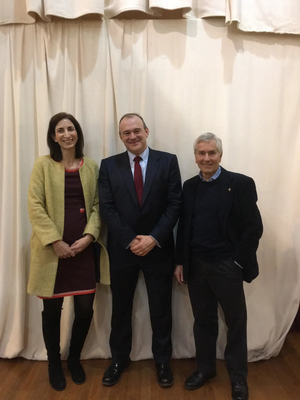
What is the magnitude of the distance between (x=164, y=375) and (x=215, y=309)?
544 millimetres

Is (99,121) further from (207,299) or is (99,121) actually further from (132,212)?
(207,299)

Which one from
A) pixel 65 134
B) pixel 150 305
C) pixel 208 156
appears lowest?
pixel 150 305

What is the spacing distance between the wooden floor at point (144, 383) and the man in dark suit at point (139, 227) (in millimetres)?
81

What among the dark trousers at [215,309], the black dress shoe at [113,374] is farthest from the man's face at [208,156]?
the black dress shoe at [113,374]

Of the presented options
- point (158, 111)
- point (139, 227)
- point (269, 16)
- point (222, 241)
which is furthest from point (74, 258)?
point (269, 16)

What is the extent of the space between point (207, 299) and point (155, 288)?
1.11 ft

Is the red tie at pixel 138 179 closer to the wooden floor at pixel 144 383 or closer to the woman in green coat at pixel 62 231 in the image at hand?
the woman in green coat at pixel 62 231

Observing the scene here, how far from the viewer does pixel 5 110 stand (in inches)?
85.1

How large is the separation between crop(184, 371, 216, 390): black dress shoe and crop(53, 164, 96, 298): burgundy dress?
2.79ft

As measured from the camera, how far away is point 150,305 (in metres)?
2.02

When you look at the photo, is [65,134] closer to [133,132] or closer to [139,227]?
[133,132]

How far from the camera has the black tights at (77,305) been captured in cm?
191

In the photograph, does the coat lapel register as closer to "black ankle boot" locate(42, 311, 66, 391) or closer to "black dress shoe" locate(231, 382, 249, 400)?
"black dress shoe" locate(231, 382, 249, 400)

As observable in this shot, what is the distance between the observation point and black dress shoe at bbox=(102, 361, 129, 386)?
6.42ft
